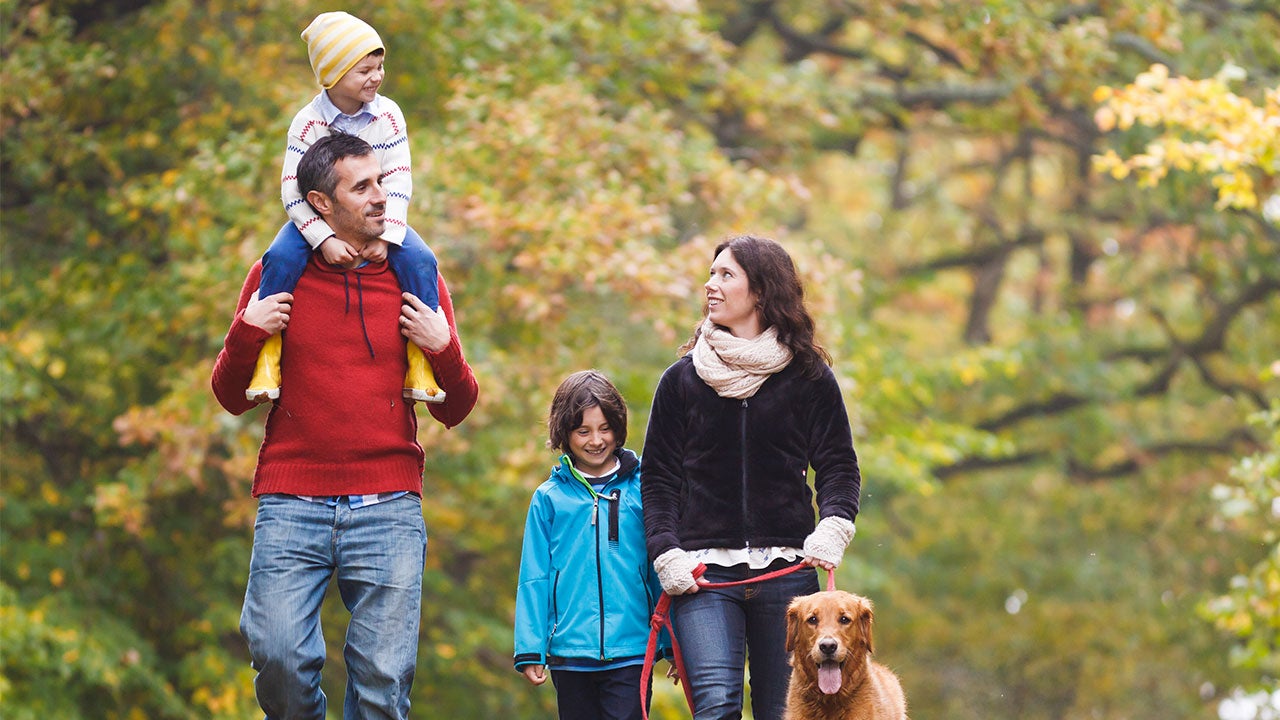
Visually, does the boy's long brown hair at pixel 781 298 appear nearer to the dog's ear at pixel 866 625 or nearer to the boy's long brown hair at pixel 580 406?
the boy's long brown hair at pixel 580 406

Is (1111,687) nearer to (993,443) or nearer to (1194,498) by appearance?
(1194,498)

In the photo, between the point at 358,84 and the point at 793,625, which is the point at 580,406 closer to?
the point at 793,625

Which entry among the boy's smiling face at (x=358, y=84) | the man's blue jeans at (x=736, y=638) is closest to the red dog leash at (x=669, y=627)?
the man's blue jeans at (x=736, y=638)

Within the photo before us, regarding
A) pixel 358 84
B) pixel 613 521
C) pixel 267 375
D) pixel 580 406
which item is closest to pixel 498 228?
pixel 580 406

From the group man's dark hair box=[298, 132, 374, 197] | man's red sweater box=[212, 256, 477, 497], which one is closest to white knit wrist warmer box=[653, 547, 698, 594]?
man's red sweater box=[212, 256, 477, 497]

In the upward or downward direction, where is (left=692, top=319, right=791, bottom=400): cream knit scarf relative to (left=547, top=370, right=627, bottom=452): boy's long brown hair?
upward

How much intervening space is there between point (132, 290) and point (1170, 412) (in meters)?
12.8

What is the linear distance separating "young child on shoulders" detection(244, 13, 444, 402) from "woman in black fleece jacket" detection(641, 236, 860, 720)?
88cm

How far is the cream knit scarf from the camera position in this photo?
4.95 metres

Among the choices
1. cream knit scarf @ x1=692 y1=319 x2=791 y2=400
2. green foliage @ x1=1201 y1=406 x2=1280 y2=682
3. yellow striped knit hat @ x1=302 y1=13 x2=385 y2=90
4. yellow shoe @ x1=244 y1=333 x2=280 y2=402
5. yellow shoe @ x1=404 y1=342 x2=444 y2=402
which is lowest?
green foliage @ x1=1201 y1=406 x2=1280 y2=682

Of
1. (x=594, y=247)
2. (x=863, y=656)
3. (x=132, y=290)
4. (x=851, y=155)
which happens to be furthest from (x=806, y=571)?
(x=851, y=155)

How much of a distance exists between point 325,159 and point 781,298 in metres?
1.50

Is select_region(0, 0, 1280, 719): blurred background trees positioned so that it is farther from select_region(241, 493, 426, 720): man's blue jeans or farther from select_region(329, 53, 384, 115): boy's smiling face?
select_region(241, 493, 426, 720): man's blue jeans

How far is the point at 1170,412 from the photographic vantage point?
19.5m
